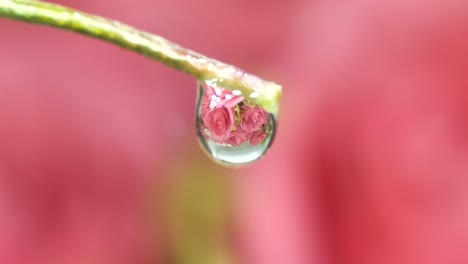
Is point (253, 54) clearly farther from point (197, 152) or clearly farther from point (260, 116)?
point (260, 116)

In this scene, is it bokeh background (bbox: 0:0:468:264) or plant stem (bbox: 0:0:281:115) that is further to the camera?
bokeh background (bbox: 0:0:468:264)

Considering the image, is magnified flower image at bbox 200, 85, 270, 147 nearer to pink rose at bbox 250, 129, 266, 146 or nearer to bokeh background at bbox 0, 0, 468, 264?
pink rose at bbox 250, 129, 266, 146

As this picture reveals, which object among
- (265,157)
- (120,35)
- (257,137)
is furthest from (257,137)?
(265,157)

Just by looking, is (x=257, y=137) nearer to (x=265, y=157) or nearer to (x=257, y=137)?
(x=257, y=137)

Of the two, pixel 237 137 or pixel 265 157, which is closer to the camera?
pixel 237 137

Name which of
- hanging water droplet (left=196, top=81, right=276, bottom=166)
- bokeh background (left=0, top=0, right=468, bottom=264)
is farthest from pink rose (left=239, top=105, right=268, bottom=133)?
bokeh background (left=0, top=0, right=468, bottom=264)

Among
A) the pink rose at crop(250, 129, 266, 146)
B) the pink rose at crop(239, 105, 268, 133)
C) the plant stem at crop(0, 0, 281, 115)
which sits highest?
the plant stem at crop(0, 0, 281, 115)

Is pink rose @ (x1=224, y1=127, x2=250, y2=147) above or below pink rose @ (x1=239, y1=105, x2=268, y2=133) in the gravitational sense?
below
